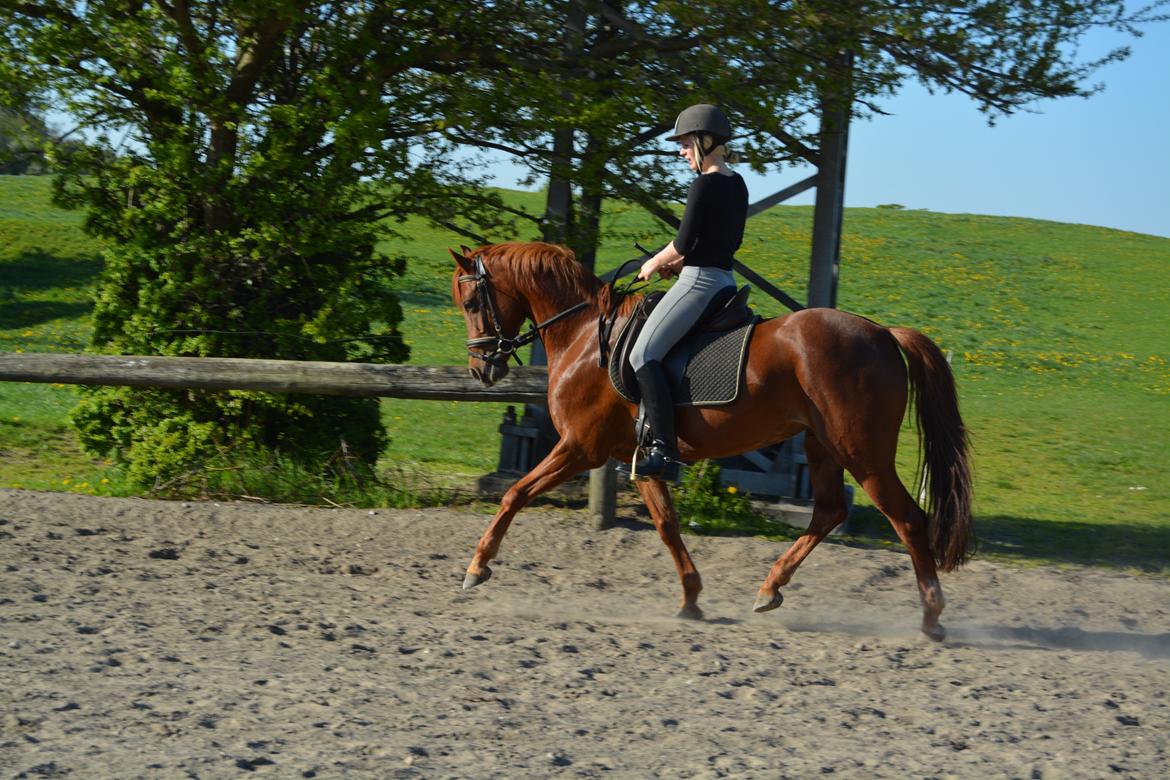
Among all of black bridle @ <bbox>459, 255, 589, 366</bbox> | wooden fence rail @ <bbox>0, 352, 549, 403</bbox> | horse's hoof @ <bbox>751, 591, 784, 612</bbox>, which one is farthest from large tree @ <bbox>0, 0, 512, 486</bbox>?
horse's hoof @ <bbox>751, 591, 784, 612</bbox>

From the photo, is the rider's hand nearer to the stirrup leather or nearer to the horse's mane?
the horse's mane

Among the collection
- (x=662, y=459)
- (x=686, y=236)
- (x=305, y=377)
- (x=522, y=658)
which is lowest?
(x=522, y=658)

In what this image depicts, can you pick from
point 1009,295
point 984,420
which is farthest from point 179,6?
point 1009,295

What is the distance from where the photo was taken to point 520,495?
6.52 metres

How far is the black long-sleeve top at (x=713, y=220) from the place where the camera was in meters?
5.94

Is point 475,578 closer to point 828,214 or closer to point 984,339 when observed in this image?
point 828,214

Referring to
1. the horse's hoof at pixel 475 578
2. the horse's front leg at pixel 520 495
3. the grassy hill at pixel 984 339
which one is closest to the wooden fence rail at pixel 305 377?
the grassy hill at pixel 984 339

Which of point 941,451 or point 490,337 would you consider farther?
point 490,337

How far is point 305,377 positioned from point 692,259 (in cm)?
359

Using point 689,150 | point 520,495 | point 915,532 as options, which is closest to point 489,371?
point 520,495

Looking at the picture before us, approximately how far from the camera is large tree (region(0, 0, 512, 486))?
28.1ft

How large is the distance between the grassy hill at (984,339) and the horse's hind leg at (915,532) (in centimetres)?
299

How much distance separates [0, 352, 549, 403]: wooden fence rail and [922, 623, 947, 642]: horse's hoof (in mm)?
3309

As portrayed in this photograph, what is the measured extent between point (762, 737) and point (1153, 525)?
23.8 feet
